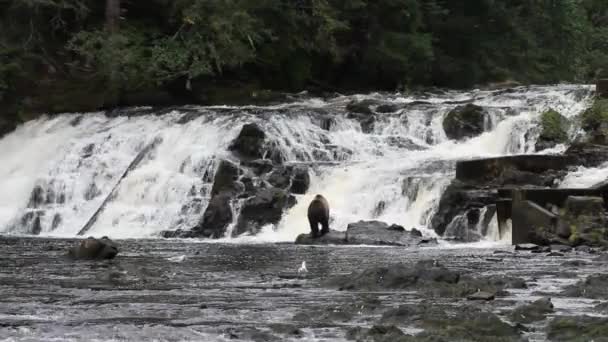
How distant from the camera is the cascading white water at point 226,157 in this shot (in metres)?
29.3

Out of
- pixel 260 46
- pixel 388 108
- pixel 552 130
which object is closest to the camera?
pixel 552 130

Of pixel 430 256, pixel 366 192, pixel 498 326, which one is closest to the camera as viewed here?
pixel 498 326

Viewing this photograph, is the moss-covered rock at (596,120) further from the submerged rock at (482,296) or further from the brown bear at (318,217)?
the submerged rock at (482,296)

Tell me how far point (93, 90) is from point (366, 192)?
14240mm

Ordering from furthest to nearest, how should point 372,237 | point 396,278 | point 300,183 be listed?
point 300,183 → point 372,237 → point 396,278

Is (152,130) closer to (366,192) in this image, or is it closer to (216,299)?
Answer: (366,192)

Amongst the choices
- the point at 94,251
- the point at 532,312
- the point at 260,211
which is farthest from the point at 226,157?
the point at 532,312

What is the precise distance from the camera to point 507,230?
25297 mm

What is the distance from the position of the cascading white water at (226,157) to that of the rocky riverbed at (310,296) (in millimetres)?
6133

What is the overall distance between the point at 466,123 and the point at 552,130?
283cm

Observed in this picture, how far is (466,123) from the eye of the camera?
33781mm

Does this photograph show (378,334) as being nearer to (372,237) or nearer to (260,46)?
(372,237)

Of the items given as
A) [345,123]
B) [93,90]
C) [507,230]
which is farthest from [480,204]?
[93,90]

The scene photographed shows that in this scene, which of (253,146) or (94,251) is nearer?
(94,251)
